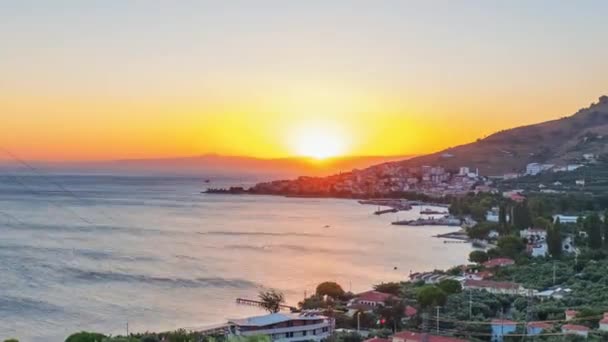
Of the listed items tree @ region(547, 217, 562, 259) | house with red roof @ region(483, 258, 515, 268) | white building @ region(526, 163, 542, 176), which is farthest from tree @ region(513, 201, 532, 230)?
white building @ region(526, 163, 542, 176)

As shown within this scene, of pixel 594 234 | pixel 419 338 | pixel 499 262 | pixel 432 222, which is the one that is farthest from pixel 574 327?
pixel 432 222

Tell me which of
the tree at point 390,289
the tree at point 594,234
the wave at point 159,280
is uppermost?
the tree at point 594,234

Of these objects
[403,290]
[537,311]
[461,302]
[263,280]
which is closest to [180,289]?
[263,280]

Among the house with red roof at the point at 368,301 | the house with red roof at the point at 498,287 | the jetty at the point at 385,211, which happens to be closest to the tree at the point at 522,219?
the house with red roof at the point at 498,287

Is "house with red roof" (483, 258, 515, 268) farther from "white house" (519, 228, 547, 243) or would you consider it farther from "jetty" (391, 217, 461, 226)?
"jetty" (391, 217, 461, 226)

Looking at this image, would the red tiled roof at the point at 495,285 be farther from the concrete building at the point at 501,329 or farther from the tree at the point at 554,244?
the tree at the point at 554,244

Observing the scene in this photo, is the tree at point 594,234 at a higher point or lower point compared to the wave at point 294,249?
higher
